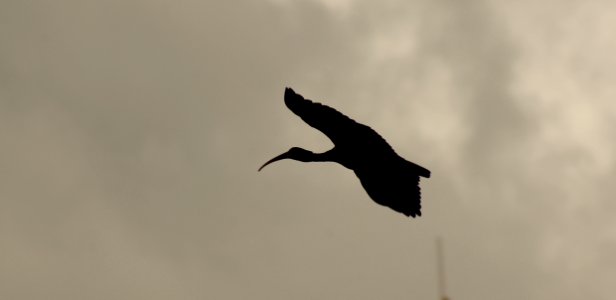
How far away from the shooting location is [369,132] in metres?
31.6

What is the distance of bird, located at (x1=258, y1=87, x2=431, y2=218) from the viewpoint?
3148 centimetres

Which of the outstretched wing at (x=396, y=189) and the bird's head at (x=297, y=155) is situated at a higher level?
the bird's head at (x=297, y=155)

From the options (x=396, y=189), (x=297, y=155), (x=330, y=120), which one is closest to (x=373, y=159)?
(x=396, y=189)

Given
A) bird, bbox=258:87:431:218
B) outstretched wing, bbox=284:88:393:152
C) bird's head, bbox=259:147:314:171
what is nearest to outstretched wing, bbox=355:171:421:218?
bird, bbox=258:87:431:218

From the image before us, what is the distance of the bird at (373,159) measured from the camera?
31484 millimetres

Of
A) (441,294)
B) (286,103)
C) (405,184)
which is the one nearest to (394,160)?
(405,184)

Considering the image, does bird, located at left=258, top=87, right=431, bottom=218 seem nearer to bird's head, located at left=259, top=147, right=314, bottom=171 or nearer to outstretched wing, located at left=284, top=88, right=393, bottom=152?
outstretched wing, located at left=284, top=88, right=393, bottom=152

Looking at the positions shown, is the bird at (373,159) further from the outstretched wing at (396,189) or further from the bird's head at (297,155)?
the bird's head at (297,155)

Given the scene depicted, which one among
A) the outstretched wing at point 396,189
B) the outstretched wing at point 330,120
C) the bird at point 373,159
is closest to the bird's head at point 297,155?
the bird at point 373,159

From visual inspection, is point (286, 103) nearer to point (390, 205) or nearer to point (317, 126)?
point (317, 126)

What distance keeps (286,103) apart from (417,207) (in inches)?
132

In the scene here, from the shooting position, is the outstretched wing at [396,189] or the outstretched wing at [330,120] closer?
the outstretched wing at [396,189]

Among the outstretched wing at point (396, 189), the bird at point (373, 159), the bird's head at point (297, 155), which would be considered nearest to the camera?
the outstretched wing at point (396, 189)

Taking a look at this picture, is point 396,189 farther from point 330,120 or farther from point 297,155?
point 297,155
